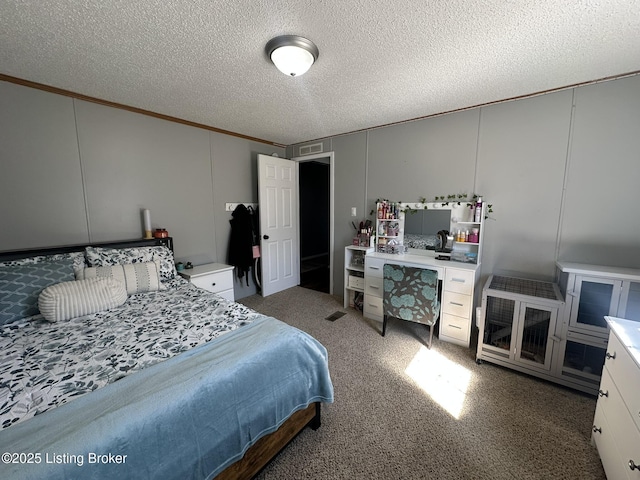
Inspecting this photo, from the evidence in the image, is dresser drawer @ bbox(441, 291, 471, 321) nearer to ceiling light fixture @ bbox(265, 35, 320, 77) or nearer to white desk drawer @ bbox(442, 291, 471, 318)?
white desk drawer @ bbox(442, 291, 471, 318)

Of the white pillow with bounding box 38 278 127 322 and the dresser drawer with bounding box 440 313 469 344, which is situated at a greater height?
the white pillow with bounding box 38 278 127 322

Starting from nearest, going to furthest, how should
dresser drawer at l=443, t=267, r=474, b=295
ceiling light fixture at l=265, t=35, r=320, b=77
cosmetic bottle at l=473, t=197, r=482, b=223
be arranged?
ceiling light fixture at l=265, t=35, r=320, b=77 < dresser drawer at l=443, t=267, r=474, b=295 < cosmetic bottle at l=473, t=197, r=482, b=223

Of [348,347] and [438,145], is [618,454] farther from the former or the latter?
[438,145]

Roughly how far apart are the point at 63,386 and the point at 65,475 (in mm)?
455

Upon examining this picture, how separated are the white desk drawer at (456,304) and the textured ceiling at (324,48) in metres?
1.94

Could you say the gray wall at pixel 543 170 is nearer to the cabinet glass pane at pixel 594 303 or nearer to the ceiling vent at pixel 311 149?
the cabinet glass pane at pixel 594 303

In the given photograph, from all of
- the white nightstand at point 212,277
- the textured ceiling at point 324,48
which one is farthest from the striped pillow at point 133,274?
the textured ceiling at point 324,48

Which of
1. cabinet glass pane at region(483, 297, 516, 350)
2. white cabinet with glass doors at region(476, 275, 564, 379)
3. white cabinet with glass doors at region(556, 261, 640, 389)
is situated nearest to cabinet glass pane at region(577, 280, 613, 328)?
white cabinet with glass doors at region(556, 261, 640, 389)

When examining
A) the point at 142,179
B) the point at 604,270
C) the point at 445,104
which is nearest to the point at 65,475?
the point at 142,179

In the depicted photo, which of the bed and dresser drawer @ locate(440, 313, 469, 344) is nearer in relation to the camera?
the bed

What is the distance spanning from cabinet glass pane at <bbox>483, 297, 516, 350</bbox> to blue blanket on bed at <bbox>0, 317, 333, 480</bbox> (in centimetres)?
164

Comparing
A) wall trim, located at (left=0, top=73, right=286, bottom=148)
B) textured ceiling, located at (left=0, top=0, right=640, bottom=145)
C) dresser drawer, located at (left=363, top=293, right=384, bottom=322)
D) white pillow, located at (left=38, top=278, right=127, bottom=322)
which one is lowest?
dresser drawer, located at (left=363, top=293, right=384, bottom=322)

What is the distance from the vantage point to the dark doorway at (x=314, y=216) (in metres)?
5.83

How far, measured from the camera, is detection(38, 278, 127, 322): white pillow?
161 centimetres
